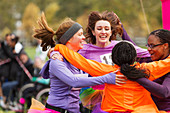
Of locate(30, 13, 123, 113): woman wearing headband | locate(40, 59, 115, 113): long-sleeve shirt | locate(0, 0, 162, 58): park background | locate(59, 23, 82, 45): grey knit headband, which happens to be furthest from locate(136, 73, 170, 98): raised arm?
locate(0, 0, 162, 58): park background

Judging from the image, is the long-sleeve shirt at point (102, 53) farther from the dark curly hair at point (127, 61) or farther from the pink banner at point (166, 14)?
the dark curly hair at point (127, 61)

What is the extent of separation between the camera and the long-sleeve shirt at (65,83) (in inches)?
118

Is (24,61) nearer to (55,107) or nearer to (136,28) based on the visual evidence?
(55,107)

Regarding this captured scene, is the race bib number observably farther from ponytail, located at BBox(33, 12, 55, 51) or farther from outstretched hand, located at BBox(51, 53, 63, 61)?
outstretched hand, located at BBox(51, 53, 63, 61)

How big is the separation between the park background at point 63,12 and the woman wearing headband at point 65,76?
102 feet

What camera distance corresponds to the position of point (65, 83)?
3.17 m

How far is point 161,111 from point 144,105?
26 cm

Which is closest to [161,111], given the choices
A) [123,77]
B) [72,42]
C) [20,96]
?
[123,77]

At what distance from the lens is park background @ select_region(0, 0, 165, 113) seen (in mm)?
36531

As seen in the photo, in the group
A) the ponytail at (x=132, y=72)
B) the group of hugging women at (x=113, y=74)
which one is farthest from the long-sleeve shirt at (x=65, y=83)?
the ponytail at (x=132, y=72)

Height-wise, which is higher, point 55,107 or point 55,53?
point 55,53

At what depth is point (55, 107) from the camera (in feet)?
A: 10.5

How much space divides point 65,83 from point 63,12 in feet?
182

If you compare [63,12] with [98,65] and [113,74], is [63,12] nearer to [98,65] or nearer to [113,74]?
[98,65]
